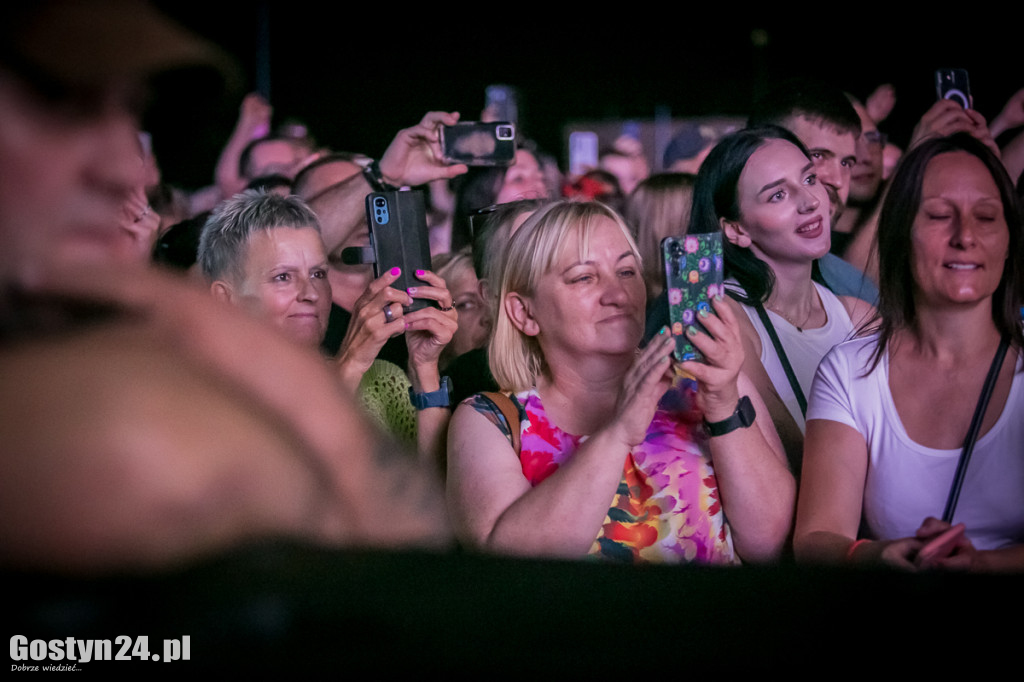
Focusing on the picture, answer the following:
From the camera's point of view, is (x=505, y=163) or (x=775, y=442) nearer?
(x=775, y=442)

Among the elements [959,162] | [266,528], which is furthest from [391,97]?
A: [266,528]

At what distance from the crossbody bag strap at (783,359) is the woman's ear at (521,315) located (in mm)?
350

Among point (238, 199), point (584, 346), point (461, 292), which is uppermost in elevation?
point (238, 199)

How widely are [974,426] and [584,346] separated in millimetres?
522

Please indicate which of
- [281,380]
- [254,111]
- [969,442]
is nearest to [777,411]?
[969,442]

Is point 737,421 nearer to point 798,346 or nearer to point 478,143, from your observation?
point 798,346

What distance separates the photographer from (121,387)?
357 mm

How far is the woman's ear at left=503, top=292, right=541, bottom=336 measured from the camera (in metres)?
1.35

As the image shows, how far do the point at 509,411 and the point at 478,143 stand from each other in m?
0.56

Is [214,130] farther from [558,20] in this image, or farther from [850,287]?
[850,287]

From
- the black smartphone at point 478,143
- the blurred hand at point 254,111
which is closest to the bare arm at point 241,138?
the blurred hand at point 254,111

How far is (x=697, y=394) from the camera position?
1180 mm

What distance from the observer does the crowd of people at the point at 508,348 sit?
1.20ft

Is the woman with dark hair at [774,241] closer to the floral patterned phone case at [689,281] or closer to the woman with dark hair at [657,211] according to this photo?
the floral patterned phone case at [689,281]
